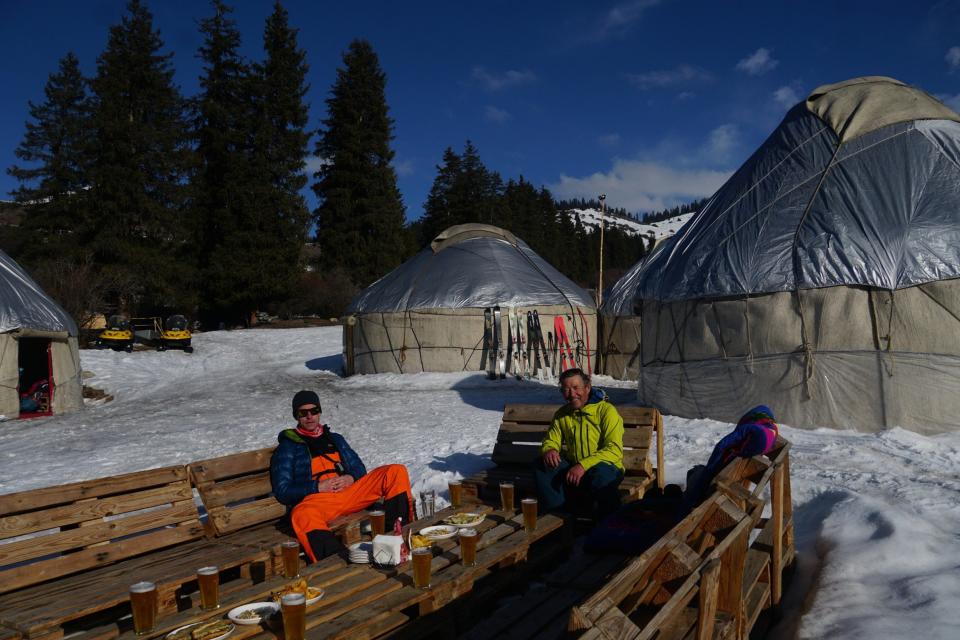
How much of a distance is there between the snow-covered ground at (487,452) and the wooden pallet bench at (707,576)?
393mm

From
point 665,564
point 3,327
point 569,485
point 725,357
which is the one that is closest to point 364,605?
point 665,564

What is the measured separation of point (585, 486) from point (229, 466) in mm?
2337

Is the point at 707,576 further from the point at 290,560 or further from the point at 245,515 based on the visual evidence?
the point at 245,515

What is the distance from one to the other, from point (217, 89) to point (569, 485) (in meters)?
33.4

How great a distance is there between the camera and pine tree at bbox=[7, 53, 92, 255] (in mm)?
27453

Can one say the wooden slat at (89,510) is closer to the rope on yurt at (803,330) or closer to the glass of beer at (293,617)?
the glass of beer at (293,617)

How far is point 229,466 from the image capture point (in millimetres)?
4168

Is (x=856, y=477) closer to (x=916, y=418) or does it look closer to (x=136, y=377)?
(x=916, y=418)

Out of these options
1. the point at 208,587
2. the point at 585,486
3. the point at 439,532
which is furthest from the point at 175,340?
the point at 208,587

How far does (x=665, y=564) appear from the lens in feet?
6.77

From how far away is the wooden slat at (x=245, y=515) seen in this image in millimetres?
3945

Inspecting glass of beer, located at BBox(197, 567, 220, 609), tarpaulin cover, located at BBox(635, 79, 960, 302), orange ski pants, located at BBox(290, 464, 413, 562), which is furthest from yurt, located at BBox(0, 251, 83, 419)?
glass of beer, located at BBox(197, 567, 220, 609)

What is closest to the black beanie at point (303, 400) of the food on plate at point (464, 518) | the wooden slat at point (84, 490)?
the wooden slat at point (84, 490)

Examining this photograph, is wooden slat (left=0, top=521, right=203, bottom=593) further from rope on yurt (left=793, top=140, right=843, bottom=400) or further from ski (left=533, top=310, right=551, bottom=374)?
ski (left=533, top=310, right=551, bottom=374)
